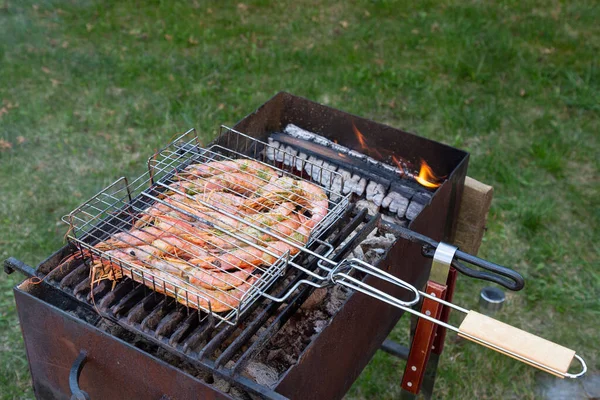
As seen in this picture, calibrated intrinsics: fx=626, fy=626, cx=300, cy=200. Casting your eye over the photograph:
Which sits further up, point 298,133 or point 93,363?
point 298,133

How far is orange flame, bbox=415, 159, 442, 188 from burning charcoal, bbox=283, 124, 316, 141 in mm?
761

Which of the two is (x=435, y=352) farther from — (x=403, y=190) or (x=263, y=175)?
(x=263, y=175)

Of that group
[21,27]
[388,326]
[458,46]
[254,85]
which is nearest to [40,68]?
[21,27]

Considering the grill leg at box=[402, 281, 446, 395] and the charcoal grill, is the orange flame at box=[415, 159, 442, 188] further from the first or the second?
the grill leg at box=[402, 281, 446, 395]

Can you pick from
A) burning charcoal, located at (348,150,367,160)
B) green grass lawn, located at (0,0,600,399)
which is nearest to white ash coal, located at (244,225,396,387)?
burning charcoal, located at (348,150,367,160)

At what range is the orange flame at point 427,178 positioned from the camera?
385 centimetres

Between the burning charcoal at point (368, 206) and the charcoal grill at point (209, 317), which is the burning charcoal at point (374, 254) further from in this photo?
the burning charcoal at point (368, 206)

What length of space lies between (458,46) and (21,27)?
5.12 metres

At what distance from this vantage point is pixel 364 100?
6.57 meters

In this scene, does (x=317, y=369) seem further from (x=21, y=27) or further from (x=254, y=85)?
(x=21, y=27)

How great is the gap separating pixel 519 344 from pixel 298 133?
2438 mm

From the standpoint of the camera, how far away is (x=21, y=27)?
7.33m

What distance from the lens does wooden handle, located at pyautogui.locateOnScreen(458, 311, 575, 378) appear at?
2041 mm

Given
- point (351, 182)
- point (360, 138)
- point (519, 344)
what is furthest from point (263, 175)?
point (519, 344)
